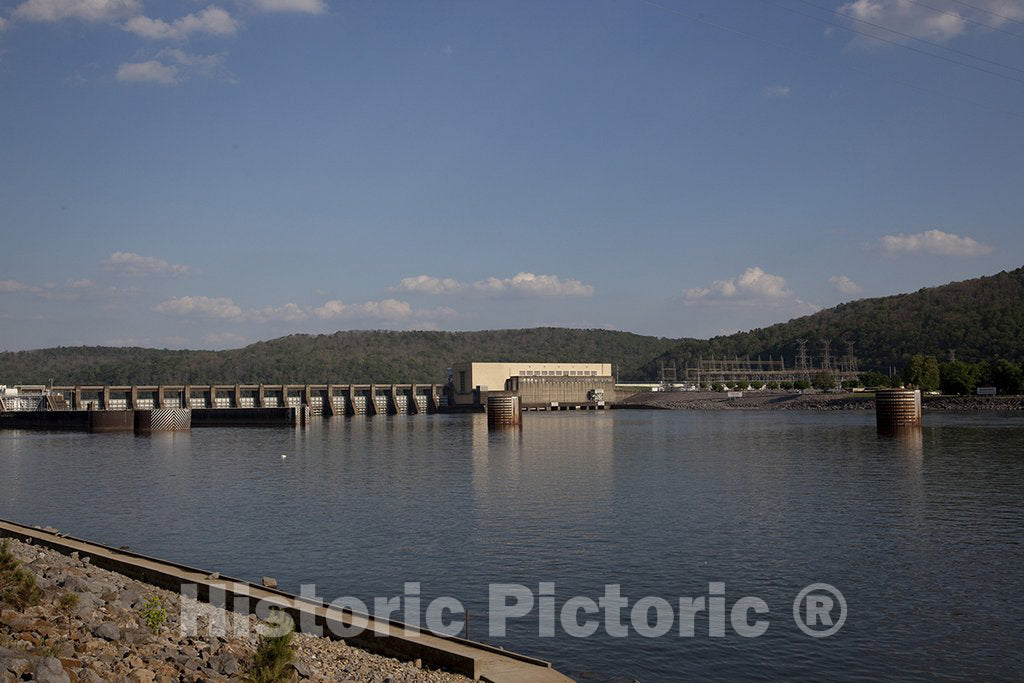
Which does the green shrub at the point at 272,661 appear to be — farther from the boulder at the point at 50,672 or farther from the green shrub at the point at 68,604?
the green shrub at the point at 68,604

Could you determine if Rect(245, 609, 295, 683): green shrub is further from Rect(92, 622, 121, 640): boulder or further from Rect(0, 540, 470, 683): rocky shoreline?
Rect(92, 622, 121, 640): boulder

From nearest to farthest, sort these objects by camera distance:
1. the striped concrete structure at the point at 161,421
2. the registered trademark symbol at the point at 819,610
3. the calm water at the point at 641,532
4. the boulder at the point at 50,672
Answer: the boulder at the point at 50,672, the calm water at the point at 641,532, the registered trademark symbol at the point at 819,610, the striped concrete structure at the point at 161,421

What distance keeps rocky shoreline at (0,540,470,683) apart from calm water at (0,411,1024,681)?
470 cm

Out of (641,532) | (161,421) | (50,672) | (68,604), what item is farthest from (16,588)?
(161,421)

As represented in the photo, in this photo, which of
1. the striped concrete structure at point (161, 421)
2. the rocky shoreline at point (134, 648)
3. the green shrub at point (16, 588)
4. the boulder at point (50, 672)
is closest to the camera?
the boulder at point (50, 672)

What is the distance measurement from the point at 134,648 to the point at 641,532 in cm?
2186

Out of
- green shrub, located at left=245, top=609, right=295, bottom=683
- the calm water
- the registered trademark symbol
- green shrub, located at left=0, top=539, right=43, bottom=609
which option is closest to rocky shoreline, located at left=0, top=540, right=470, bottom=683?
green shrub, located at left=0, top=539, right=43, bottom=609

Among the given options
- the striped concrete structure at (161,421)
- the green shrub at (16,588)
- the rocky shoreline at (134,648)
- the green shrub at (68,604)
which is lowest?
the striped concrete structure at (161,421)

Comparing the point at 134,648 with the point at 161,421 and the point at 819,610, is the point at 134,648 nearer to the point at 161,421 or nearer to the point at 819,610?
the point at 819,610

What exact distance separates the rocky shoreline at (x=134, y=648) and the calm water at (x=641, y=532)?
15.4ft

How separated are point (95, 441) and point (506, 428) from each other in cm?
5171

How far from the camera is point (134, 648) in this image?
1705 centimetres

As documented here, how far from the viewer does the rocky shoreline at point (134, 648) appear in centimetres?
1521

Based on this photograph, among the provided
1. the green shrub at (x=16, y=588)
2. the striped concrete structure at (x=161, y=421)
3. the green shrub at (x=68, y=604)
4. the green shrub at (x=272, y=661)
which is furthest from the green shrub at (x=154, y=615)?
the striped concrete structure at (x=161, y=421)
